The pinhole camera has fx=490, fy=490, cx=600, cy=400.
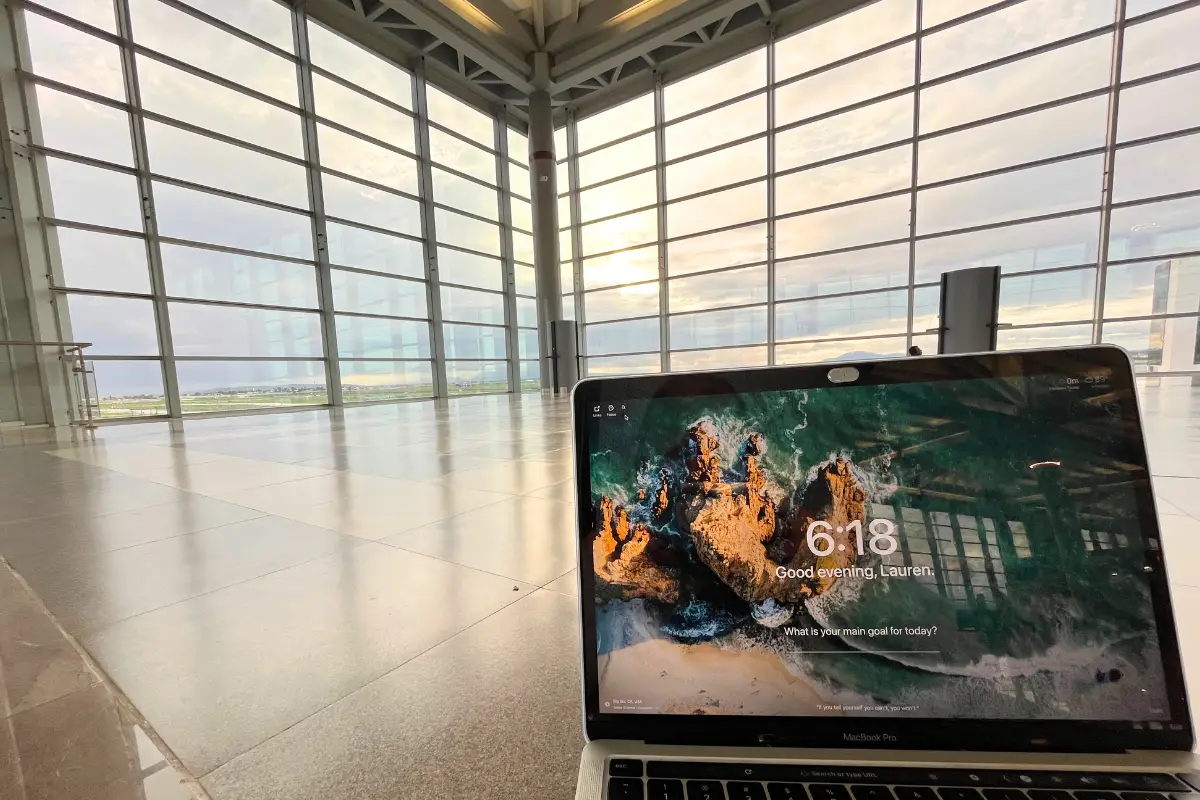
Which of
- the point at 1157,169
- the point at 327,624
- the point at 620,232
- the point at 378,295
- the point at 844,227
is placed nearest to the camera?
the point at 327,624

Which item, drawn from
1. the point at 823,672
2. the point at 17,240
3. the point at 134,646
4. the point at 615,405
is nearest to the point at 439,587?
the point at 134,646

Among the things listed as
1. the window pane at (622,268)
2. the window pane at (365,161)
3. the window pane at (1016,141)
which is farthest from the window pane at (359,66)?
the window pane at (1016,141)

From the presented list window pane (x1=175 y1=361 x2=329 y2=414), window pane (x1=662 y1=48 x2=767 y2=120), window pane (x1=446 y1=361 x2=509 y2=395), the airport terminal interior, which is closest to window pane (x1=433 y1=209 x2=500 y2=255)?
the airport terminal interior

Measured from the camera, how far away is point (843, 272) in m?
13.3

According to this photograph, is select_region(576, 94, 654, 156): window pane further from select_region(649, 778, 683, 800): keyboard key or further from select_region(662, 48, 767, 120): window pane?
select_region(649, 778, 683, 800): keyboard key

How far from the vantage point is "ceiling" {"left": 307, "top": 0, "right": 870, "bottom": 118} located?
1270cm

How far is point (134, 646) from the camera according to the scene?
1.39 metres

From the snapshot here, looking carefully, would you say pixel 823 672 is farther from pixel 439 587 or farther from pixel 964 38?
pixel 964 38

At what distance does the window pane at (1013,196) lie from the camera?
1069cm

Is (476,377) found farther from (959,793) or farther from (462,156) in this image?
(959,793)

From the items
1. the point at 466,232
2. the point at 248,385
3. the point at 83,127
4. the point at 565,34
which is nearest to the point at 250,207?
the point at 83,127

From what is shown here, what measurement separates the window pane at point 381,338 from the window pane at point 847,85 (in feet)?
39.2

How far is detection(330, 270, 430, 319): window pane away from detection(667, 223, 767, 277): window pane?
788 cm

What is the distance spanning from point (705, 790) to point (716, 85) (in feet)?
57.3
